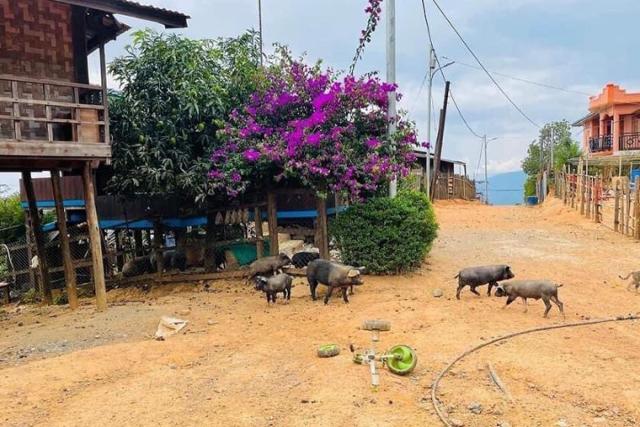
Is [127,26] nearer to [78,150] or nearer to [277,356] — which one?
[78,150]

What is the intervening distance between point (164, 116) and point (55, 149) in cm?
257

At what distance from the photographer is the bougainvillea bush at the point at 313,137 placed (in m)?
9.73

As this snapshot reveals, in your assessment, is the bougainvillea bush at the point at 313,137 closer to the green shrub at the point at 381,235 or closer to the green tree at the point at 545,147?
the green shrub at the point at 381,235

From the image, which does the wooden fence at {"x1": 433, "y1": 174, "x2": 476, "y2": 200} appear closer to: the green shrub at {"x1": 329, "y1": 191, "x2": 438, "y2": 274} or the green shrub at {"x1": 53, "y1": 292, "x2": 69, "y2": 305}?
the green shrub at {"x1": 329, "y1": 191, "x2": 438, "y2": 274}

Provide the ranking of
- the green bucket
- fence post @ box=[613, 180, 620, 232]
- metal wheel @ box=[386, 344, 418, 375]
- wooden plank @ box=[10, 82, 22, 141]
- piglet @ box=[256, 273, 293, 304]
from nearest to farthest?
metal wheel @ box=[386, 344, 418, 375]
wooden plank @ box=[10, 82, 22, 141]
piglet @ box=[256, 273, 293, 304]
the green bucket
fence post @ box=[613, 180, 620, 232]

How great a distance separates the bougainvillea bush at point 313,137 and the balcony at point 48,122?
2.23 m

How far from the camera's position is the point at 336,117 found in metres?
10.4

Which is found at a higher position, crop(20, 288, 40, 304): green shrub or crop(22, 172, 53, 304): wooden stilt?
crop(22, 172, 53, 304): wooden stilt

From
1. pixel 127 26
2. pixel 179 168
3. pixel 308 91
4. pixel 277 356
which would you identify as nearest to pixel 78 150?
pixel 179 168

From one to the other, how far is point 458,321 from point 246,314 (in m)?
3.38

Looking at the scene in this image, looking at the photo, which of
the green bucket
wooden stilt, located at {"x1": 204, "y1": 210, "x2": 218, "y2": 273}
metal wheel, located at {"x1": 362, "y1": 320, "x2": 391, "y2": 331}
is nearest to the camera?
metal wheel, located at {"x1": 362, "y1": 320, "x2": 391, "y2": 331}

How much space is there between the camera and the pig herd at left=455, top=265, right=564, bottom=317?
7.49m

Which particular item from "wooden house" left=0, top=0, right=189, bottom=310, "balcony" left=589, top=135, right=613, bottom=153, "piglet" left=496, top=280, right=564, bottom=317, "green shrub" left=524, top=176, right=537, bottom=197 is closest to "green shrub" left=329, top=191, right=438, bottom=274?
"piglet" left=496, top=280, right=564, bottom=317

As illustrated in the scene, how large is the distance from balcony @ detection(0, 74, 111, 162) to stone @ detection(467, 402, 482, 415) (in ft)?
23.6
